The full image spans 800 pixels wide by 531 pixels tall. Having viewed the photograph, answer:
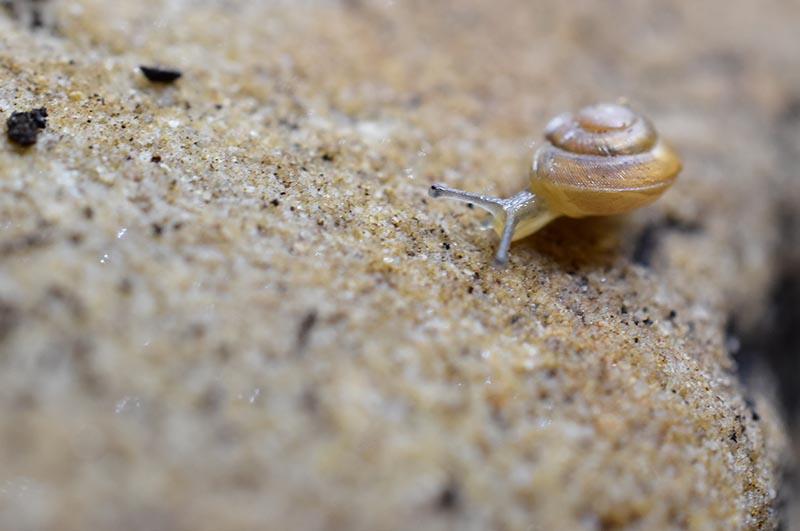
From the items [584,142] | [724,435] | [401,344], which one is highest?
[584,142]

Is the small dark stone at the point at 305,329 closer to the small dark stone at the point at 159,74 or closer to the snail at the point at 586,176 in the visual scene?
the snail at the point at 586,176

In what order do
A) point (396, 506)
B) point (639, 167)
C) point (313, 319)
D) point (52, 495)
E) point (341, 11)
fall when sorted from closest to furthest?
point (52, 495)
point (396, 506)
point (313, 319)
point (639, 167)
point (341, 11)

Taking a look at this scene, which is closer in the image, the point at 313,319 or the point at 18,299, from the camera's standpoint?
the point at 18,299

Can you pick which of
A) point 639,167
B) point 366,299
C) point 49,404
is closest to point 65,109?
point 49,404

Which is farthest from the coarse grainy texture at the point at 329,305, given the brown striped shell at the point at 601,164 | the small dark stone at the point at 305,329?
the brown striped shell at the point at 601,164

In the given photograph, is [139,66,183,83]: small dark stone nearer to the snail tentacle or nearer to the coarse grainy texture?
the coarse grainy texture

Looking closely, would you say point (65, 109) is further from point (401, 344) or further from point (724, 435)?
point (724, 435)

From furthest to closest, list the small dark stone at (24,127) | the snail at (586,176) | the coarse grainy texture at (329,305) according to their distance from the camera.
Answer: the snail at (586,176)
the small dark stone at (24,127)
the coarse grainy texture at (329,305)
